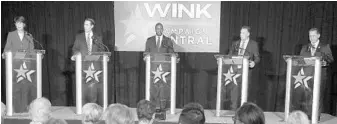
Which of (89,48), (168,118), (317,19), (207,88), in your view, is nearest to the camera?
(168,118)

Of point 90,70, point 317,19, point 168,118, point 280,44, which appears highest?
point 317,19

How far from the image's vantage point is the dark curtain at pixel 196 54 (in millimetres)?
6809

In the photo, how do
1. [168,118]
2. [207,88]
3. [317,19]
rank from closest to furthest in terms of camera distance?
1. [168,118]
2. [317,19]
3. [207,88]

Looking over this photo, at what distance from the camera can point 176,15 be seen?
7.00 meters

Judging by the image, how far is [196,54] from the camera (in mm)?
7117

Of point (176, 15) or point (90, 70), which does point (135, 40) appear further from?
point (90, 70)

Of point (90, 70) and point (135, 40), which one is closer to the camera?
point (90, 70)

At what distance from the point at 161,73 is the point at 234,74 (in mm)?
1018

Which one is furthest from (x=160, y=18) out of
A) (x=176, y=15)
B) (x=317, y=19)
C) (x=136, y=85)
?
(x=317, y=19)

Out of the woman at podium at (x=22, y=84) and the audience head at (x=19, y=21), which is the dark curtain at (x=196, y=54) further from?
the woman at podium at (x=22, y=84)

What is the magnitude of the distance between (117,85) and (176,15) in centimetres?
170

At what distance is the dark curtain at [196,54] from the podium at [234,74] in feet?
5.10

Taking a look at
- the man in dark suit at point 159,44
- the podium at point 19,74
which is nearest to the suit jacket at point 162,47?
the man in dark suit at point 159,44

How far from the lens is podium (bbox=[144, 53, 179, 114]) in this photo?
560 centimetres
